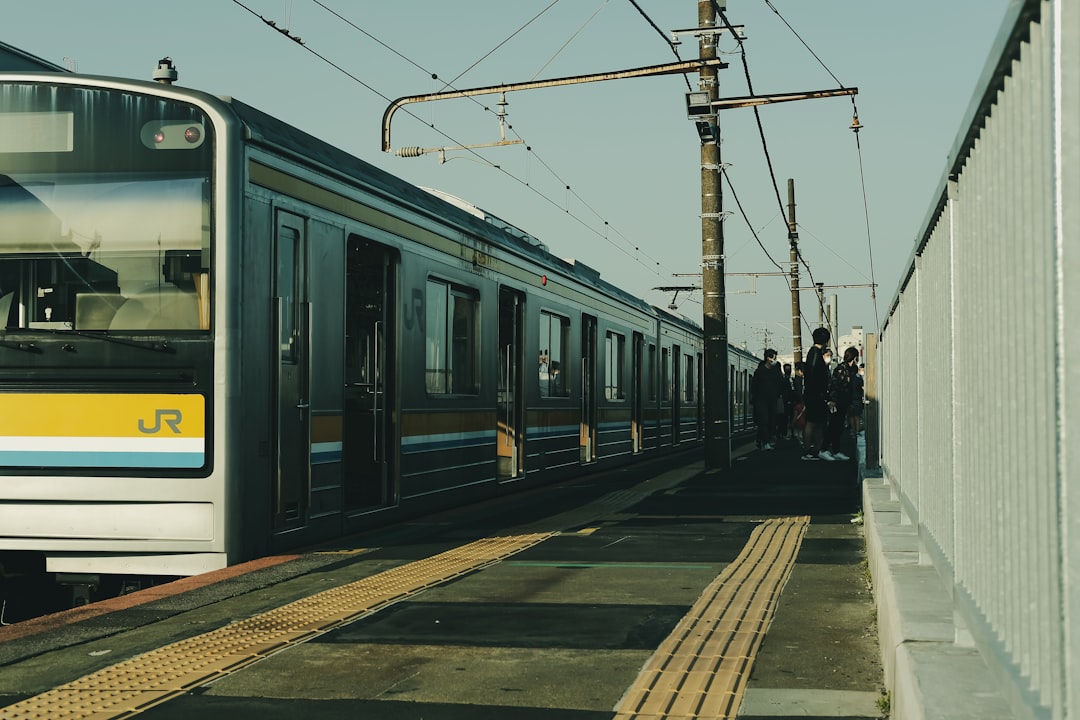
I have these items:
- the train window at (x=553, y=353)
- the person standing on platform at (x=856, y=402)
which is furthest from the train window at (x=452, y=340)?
the person standing on platform at (x=856, y=402)

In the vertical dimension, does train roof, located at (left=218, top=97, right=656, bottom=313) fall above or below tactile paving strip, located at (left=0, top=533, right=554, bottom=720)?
above

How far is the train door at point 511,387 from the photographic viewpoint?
1340 centimetres

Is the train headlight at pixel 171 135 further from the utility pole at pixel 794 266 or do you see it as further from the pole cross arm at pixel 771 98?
the utility pole at pixel 794 266

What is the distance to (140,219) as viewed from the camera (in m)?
7.46

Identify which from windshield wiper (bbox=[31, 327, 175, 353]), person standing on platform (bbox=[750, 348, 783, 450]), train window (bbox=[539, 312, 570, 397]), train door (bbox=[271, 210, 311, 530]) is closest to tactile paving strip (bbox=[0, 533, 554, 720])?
train door (bbox=[271, 210, 311, 530])

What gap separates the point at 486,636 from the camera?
5.54m

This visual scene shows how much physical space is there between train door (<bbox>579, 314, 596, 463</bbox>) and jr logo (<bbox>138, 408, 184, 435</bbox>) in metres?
10.3

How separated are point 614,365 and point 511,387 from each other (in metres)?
5.89

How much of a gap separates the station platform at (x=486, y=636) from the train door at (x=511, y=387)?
13.6 ft

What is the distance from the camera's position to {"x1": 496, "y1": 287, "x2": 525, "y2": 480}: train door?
13398 mm

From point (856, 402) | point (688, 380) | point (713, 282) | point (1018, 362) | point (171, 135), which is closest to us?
point (1018, 362)

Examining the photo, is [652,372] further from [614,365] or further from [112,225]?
[112,225]

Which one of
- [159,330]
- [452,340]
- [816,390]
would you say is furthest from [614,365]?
[159,330]

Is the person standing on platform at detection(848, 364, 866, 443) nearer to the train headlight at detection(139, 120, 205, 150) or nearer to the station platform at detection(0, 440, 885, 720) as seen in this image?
the station platform at detection(0, 440, 885, 720)
